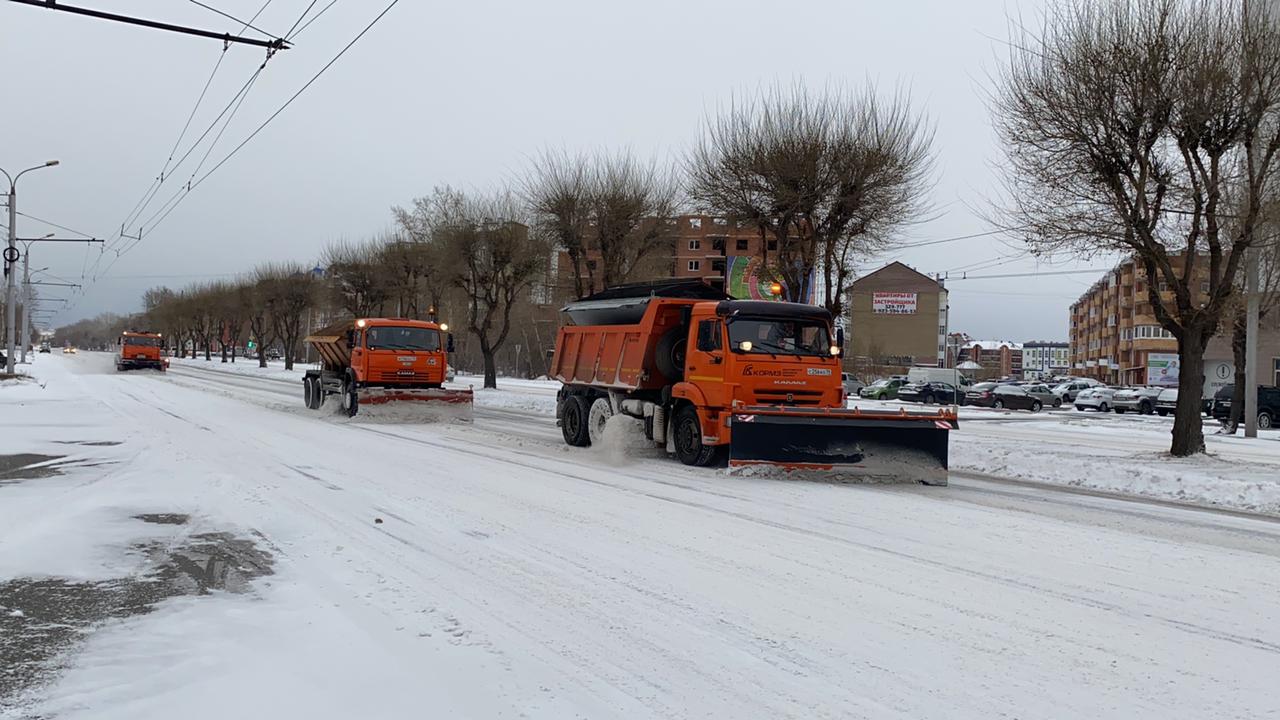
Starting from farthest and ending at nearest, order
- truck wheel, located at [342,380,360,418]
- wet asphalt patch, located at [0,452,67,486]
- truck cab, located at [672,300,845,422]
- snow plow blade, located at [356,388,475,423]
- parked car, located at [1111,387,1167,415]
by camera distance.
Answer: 1. parked car, located at [1111,387,1167,415]
2. truck wheel, located at [342,380,360,418]
3. snow plow blade, located at [356,388,475,423]
4. truck cab, located at [672,300,845,422]
5. wet asphalt patch, located at [0,452,67,486]

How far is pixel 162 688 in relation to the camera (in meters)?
4.03

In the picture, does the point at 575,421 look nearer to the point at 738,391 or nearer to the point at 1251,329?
the point at 738,391

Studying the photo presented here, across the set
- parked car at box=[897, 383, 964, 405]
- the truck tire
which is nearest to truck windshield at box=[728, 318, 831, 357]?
the truck tire

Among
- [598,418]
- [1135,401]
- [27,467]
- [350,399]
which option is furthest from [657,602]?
[1135,401]

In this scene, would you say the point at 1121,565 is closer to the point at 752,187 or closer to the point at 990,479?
the point at 990,479

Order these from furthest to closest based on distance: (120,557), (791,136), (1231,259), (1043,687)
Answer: (791,136) < (1231,259) < (120,557) < (1043,687)

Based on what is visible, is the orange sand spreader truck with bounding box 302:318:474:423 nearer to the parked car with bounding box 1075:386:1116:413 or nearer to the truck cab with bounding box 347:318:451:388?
the truck cab with bounding box 347:318:451:388

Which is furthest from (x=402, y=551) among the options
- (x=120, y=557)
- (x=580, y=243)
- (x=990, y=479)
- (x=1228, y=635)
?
(x=580, y=243)

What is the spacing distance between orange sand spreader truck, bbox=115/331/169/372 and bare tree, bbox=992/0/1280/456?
5283 centimetres

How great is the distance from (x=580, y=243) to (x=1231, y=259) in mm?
20086

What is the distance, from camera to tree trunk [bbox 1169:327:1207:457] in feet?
51.2

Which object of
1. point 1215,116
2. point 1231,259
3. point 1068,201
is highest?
point 1215,116

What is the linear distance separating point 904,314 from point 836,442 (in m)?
89.4

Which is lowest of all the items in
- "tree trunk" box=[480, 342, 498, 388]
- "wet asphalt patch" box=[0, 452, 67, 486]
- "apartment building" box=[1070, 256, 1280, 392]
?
"wet asphalt patch" box=[0, 452, 67, 486]
